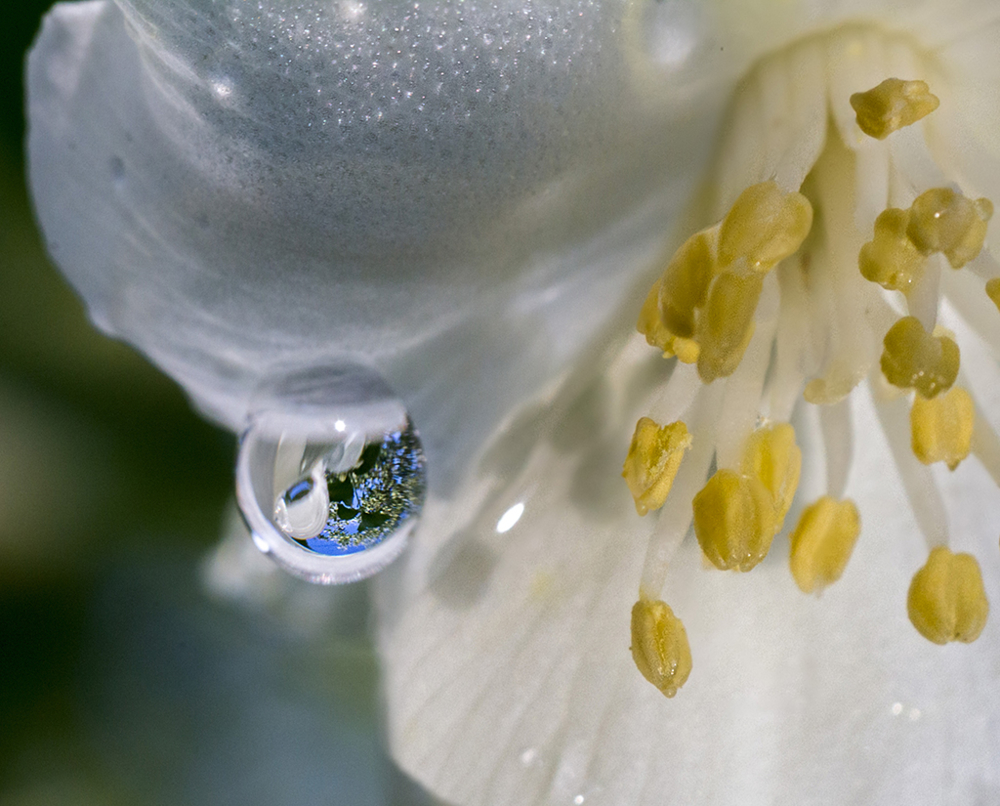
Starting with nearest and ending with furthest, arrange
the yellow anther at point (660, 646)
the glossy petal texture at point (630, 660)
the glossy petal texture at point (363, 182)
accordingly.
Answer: the glossy petal texture at point (363, 182) < the yellow anther at point (660, 646) < the glossy petal texture at point (630, 660)

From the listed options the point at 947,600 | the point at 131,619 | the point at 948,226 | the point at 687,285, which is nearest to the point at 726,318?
the point at 687,285

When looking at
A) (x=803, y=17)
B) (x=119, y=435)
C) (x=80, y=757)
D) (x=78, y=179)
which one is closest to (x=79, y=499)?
(x=119, y=435)

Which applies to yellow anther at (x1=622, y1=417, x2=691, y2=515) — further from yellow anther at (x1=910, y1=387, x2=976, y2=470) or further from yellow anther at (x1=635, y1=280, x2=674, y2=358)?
yellow anther at (x1=910, y1=387, x2=976, y2=470)

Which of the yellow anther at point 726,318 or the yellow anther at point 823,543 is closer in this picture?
the yellow anther at point 726,318

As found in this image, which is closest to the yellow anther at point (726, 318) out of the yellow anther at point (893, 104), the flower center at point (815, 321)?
the flower center at point (815, 321)

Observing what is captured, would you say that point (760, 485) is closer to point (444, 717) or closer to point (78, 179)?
point (444, 717)

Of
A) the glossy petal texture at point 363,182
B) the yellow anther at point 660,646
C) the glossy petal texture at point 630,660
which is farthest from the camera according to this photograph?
the glossy petal texture at point 630,660

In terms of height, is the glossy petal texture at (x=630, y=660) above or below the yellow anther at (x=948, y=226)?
below

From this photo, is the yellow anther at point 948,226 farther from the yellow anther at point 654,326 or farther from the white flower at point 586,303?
the yellow anther at point 654,326

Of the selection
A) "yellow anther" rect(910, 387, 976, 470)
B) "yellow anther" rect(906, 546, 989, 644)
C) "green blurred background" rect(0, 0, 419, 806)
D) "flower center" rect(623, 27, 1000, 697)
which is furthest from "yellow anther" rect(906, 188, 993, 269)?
"green blurred background" rect(0, 0, 419, 806)
